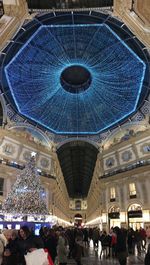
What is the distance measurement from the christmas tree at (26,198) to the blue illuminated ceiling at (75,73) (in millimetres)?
15082

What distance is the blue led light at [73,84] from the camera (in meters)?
30.5

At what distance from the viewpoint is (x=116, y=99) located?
3838 cm

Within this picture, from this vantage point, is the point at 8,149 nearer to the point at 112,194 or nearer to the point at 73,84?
the point at 73,84

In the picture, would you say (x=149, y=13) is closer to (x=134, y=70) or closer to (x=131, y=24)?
(x=131, y=24)

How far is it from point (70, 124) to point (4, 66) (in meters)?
16.0

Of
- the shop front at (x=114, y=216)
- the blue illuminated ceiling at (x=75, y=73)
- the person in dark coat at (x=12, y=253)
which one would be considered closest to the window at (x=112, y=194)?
the shop front at (x=114, y=216)

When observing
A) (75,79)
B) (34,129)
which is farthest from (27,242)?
(34,129)

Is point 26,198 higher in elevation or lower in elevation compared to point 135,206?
higher

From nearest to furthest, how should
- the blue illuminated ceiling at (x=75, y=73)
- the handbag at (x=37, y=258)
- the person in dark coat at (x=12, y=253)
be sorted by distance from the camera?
the handbag at (x=37, y=258) < the person in dark coat at (x=12, y=253) < the blue illuminated ceiling at (x=75, y=73)

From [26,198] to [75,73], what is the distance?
20913 millimetres

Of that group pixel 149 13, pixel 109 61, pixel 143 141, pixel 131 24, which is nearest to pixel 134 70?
pixel 109 61

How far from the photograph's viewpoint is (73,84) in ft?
130

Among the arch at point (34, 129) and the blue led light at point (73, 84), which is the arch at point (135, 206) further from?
the arch at point (34, 129)

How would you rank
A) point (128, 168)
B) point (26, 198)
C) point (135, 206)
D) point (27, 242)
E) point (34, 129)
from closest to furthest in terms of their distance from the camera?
point (27, 242) < point (26, 198) < point (135, 206) < point (128, 168) < point (34, 129)
